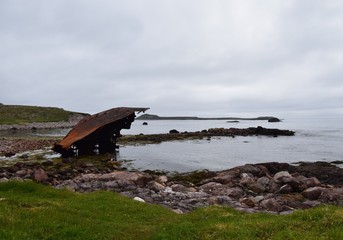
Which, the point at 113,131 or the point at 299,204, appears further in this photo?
the point at 113,131

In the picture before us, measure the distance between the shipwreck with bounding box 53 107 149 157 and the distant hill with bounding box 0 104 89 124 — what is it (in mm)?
93841

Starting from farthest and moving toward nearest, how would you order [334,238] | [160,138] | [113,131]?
[160,138] < [113,131] < [334,238]

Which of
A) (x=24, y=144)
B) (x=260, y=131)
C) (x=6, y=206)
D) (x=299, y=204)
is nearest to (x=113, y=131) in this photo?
(x=24, y=144)

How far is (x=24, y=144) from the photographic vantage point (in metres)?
53.3

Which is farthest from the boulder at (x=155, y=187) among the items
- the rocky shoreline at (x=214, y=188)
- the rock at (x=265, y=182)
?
the rock at (x=265, y=182)

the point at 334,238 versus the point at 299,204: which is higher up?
the point at 334,238

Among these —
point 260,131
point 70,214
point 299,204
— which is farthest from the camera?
point 260,131

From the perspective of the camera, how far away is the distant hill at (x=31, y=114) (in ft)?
449

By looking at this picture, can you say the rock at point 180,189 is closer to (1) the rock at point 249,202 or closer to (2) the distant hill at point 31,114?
(1) the rock at point 249,202

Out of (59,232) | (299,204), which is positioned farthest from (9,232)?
(299,204)

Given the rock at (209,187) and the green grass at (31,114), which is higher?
the green grass at (31,114)

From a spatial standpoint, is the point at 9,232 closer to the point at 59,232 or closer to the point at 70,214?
the point at 59,232

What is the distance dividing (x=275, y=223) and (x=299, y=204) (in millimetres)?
9175

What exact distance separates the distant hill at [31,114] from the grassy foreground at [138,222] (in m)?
125
